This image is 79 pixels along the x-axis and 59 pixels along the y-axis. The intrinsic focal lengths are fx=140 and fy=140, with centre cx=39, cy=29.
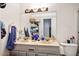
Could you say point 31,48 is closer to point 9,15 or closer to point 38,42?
point 38,42

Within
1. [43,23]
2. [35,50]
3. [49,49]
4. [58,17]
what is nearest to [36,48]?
[35,50]

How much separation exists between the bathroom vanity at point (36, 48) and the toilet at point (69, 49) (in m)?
0.08

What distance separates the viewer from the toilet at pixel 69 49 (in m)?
1.51

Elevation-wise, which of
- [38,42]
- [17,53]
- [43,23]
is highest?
[43,23]

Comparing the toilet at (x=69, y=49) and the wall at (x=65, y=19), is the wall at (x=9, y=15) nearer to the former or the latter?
the wall at (x=65, y=19)

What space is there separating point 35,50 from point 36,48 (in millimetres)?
25

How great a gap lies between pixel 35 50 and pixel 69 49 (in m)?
0.38

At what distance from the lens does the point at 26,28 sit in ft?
5.16

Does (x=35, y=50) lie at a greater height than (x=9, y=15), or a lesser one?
lesser

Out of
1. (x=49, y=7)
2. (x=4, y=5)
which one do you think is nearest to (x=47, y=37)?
(x=49, y=7)

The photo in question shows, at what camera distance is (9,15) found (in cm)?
156

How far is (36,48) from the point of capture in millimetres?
1575

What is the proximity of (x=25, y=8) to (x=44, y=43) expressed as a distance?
45 cm

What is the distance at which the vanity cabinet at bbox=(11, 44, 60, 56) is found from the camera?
1538 mm
